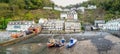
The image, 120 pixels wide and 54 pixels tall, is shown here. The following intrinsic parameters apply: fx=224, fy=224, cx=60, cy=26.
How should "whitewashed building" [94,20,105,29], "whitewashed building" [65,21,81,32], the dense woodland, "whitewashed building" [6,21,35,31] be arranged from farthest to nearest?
1. the dense woodland
2. "whitewashed building" [94,20,105,29]
3. "whitewashed building" [6,21,35,31]
4. "whitewashed building" [65,21,81,32]

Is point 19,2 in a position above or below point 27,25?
above

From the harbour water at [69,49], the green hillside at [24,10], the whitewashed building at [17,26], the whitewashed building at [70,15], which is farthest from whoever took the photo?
the whitewashed building at [70,15]

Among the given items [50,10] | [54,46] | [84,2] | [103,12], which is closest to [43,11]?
[50,10]

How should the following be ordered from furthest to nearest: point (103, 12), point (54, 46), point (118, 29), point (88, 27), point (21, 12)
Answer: point (103, 12)
point (21, 12)
point (88, 27)
point (118, 29)
point (54, 46)

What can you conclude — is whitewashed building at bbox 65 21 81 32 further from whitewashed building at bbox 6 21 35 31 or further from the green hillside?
the green hillside

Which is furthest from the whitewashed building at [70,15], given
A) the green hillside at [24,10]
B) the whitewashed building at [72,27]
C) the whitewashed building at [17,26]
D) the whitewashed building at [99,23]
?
the whitewashed building at [17,26]

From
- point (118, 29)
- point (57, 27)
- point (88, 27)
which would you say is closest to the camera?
point (118, 29)

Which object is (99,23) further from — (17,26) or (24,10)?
(24,10)

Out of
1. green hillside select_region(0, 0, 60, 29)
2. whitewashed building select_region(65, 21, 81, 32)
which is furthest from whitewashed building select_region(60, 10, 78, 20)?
whitewashed building select_region(65, 21, 81, 32)

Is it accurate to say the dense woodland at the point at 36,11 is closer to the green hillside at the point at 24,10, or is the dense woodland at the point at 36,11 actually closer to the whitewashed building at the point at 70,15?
the green hillside at the point at 24,10

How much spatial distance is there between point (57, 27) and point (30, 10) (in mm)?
42634

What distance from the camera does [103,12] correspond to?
133m

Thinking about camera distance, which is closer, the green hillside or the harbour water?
the harbour water

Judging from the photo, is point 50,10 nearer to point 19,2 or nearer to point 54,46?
point 19,2
